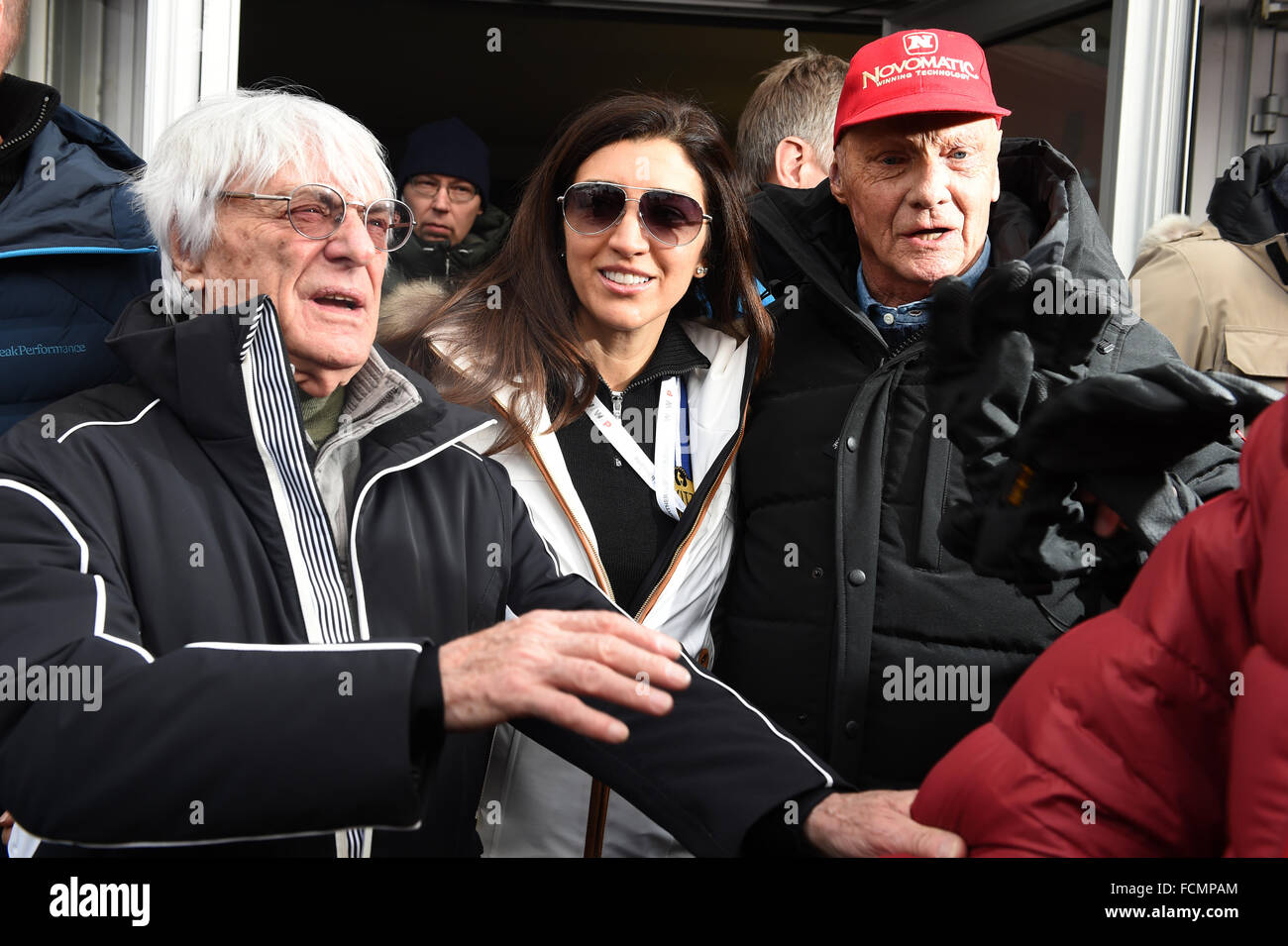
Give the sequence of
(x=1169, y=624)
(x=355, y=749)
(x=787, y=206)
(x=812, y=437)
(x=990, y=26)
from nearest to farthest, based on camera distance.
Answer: (x=1169, y=624)
(x=355, y=749)
(x=812, y=437)
(x=787, y=206)
(x=990, y=26)

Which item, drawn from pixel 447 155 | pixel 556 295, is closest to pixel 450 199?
pixel 447 155

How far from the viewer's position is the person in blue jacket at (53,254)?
192cm

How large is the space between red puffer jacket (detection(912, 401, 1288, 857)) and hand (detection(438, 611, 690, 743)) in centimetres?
33

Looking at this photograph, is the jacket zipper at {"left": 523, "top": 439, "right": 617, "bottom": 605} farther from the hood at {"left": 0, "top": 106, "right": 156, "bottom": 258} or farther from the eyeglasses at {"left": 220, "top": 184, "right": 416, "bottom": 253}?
the hood at {"left": 0, "top": 106, "right": 156, "bottom": 258}

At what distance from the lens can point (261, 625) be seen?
4.77 ft

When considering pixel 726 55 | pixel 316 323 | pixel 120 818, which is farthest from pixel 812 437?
pixel 726 55

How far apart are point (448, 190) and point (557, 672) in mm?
3088

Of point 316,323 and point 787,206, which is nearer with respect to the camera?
point 316,323

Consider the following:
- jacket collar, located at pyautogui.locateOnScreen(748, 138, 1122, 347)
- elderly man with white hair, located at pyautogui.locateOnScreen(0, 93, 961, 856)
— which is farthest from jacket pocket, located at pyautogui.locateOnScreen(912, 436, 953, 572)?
elderly man with white hair, located at pyautogui.locateOnScreen(0, 93, 961, 856)

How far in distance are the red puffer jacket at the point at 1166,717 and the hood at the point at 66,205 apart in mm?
1598

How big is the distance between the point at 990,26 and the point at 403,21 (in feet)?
11.4

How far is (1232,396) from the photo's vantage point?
3.63 feet

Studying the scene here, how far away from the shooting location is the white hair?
5.51 feet
